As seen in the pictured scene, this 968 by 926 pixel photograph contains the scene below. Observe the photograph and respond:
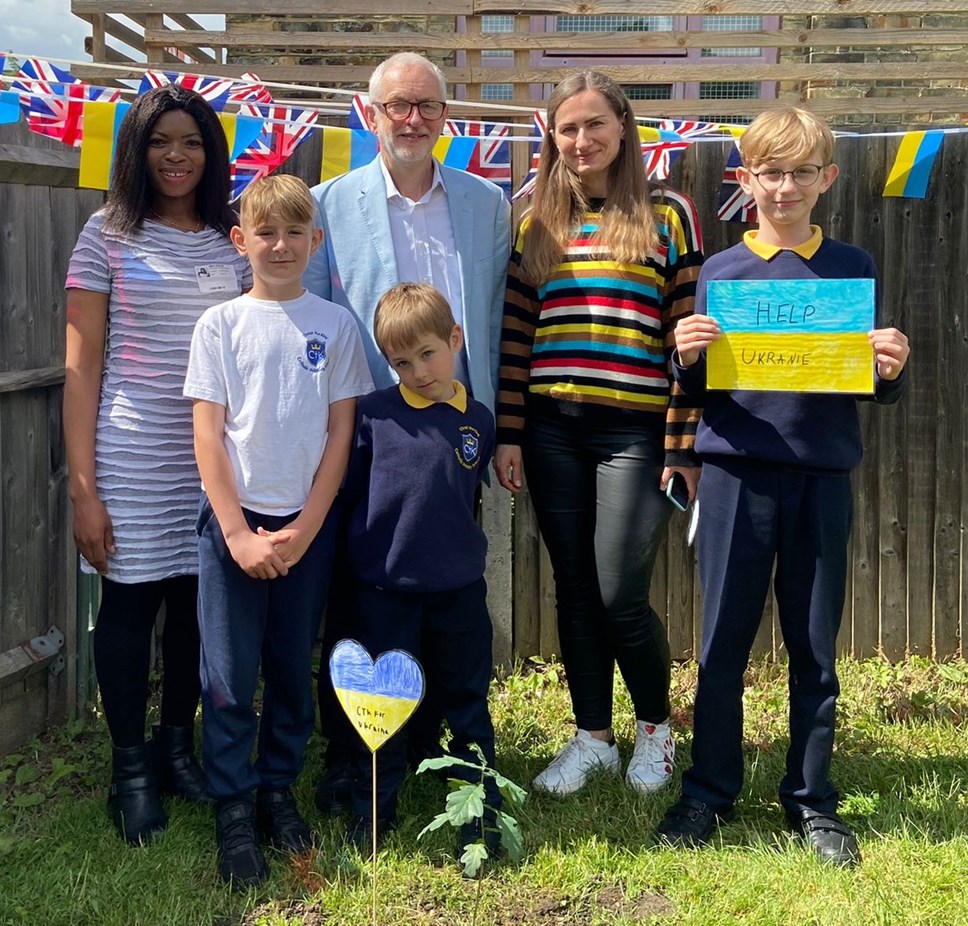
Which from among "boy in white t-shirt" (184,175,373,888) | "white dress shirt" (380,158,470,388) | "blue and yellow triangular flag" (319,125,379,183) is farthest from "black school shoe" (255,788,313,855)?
"blue and yellow triangular flag" (319,125,379,183)

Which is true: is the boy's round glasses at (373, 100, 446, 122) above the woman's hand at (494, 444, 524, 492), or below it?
above

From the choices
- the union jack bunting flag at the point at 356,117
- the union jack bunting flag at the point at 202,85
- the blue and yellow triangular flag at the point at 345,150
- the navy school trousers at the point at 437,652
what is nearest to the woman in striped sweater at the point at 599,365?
the navy school trousers at the point at 437,652

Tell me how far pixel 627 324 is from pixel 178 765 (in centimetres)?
191

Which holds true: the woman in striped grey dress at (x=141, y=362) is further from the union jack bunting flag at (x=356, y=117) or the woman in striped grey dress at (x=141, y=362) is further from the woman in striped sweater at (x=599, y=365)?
the union jack bunting flag at (x=356, y=117)

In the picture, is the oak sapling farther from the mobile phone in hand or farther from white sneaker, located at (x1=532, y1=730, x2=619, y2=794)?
the mobile phone in hand

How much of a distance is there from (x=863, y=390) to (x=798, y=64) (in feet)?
23.9

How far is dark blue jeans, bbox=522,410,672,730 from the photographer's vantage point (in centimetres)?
305

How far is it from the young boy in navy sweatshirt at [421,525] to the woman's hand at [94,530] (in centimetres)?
68

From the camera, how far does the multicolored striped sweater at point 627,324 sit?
9.75 ft

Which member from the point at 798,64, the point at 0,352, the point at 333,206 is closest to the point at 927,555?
the point at 333,206

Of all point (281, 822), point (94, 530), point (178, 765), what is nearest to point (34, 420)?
point (94, 530)

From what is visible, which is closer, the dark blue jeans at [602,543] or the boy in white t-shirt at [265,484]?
the boy in white t-shirt at [265,484]

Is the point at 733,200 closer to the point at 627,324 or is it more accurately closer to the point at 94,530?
the point at 627,324

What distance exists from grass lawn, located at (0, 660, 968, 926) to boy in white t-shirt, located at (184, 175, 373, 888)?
18cm
